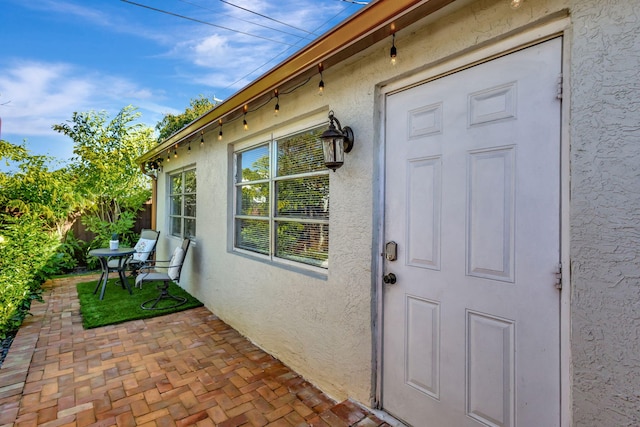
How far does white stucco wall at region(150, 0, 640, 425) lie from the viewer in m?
1.19

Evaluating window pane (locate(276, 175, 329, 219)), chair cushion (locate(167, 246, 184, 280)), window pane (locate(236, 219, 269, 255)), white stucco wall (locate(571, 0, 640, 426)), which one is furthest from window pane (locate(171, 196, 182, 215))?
white stucco wall (locate(571, 0, 640, 426))

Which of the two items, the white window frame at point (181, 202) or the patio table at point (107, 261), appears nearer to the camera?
the patio table at point (107, 261)

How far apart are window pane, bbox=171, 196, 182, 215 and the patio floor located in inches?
108

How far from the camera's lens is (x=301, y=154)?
303 centimetres

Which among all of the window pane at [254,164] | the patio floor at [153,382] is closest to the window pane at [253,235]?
the window pane at [254,164]

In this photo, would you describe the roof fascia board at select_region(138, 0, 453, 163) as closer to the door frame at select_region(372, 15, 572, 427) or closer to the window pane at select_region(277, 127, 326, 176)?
the door frame at select_region(372, 15, 572, 427)

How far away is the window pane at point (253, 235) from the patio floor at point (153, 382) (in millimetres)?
1073

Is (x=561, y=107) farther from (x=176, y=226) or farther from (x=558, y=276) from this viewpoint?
(x=176, y=226)

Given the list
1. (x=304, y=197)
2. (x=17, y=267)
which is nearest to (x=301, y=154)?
(x=304, y=197)

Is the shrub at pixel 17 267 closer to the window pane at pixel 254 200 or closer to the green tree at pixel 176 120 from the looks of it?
the window pane at pixel 254 200

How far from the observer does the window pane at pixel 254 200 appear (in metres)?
3.60

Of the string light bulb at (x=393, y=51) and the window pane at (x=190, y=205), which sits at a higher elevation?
the string light bulb at (x=393, y=51)

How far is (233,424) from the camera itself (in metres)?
2.15

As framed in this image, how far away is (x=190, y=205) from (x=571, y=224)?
557 cm
